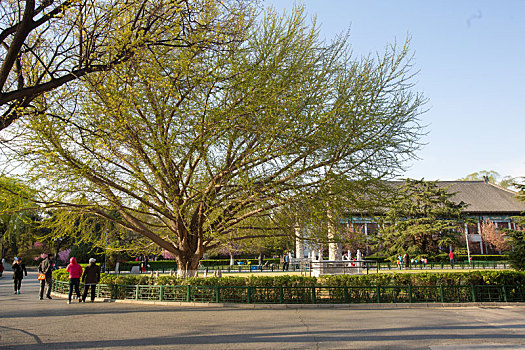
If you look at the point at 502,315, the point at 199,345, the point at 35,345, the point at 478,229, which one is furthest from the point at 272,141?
the point at 478,229

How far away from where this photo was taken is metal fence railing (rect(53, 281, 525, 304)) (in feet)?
40.2

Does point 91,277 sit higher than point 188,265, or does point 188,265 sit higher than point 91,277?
point 188,265

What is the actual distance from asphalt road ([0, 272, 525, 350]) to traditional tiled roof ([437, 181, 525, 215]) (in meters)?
53.0

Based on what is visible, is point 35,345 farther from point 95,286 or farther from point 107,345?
point 95,286

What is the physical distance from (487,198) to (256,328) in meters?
63.2

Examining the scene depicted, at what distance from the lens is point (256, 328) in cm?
831

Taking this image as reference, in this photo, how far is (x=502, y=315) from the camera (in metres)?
10.5

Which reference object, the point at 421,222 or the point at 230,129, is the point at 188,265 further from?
the point at 421,222

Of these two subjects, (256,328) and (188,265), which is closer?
(256,328)

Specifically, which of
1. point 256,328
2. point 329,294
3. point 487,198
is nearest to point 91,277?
point 256,328

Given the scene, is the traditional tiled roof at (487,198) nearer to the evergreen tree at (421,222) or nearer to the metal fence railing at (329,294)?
the evergreen tree at (421,222)

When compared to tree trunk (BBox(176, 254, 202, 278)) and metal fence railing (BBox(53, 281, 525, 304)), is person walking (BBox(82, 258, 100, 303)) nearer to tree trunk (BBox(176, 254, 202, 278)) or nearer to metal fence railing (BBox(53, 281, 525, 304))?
metal fence railing (BBox(53, 281, 525, 304))

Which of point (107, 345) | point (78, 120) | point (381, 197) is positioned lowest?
point (107, 345)

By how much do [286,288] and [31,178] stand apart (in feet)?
27.9
